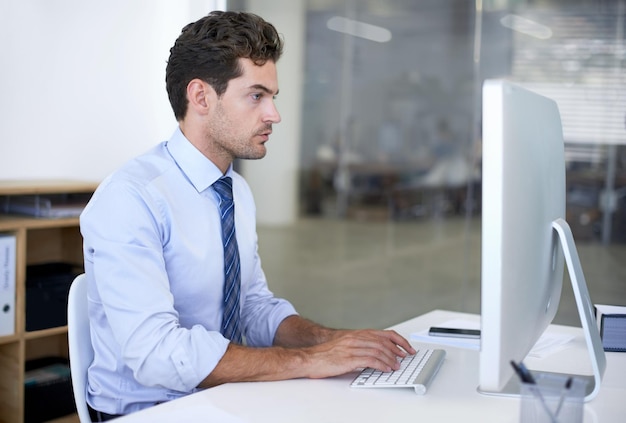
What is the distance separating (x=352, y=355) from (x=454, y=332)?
1.76 feet

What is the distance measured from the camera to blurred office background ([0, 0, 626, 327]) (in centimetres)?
370

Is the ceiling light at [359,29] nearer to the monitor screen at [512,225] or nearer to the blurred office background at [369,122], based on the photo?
the blurred office background at [369,122]

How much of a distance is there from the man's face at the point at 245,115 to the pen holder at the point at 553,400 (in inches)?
39.3

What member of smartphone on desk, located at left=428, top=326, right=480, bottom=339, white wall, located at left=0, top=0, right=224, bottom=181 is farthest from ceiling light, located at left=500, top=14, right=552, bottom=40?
smartphone on desk, located at left=428, top=326, right=480, bottom=339

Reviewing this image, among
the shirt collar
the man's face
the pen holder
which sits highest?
the man's face

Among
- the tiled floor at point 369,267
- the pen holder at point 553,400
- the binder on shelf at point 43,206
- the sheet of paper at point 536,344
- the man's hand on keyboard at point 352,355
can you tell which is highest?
the binder on shelf at point 43,206

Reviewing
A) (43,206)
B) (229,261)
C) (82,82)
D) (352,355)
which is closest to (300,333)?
(229,261)

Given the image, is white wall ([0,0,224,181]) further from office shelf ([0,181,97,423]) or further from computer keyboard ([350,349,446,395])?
computer keyboard ([350,349,446,395])

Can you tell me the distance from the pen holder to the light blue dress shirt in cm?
68

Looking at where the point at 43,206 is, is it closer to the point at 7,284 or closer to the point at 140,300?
the point at 7,284

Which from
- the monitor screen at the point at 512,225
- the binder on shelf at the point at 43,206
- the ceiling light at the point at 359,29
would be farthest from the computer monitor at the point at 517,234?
the ceiling light at the point at 359,29

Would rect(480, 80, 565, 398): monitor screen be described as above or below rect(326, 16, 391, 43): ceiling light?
below

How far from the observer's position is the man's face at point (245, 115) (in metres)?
1.97

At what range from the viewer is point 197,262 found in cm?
188
